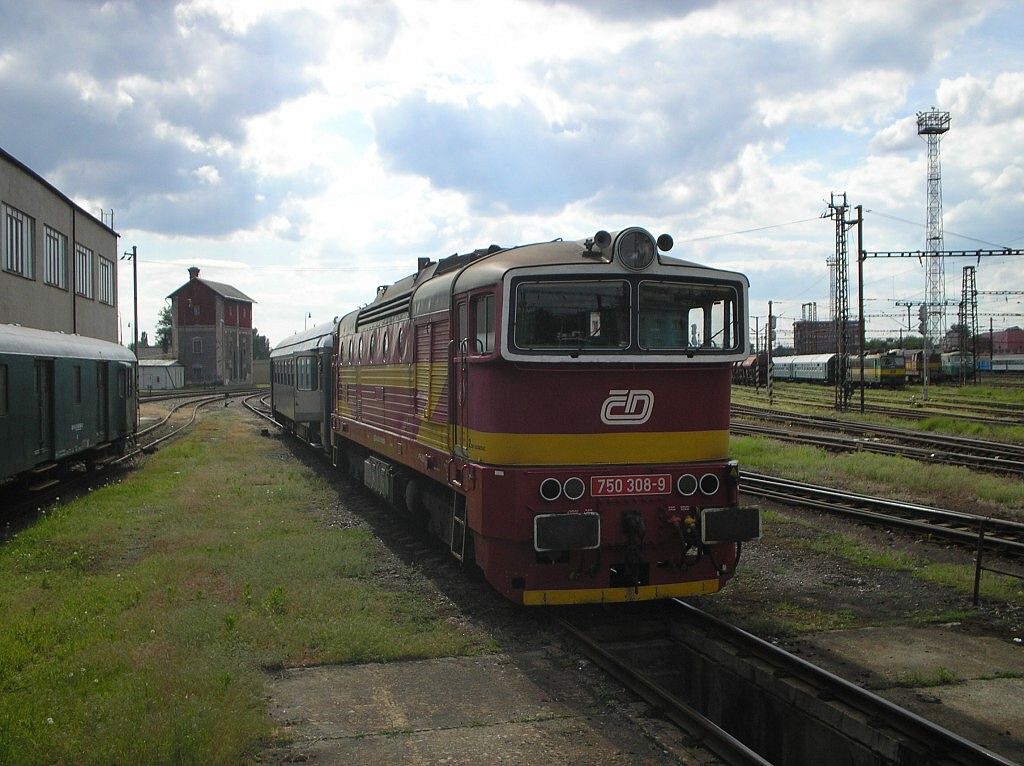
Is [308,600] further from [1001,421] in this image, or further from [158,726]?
[1001,421]

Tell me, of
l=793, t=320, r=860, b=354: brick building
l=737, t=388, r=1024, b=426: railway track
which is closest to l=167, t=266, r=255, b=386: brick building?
l=737, t=388, r=1024, b=426: railway track

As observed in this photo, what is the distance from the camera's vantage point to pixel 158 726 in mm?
5441

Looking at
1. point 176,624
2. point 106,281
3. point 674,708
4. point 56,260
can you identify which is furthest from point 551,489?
point 106,281

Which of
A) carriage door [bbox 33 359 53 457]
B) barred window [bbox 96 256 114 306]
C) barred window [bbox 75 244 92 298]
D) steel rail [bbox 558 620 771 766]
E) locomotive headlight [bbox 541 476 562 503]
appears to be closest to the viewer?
steel rail [bbox 558 620 771 766]

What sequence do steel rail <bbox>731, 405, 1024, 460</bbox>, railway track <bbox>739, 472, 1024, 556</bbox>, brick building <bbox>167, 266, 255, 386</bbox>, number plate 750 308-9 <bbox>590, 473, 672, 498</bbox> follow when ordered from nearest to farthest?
number plate 750 308-9 <bbox>590, 473, 672, 498</bbox> < railway track <bbox>739, 472, 1024, 556</bbox> < steel rail <bbox>731, 405, 1024, 460</bbox> < brick building <bbox>167, 266, 255, 386</bbox>

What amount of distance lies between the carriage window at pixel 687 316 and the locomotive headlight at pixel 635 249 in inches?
8.1

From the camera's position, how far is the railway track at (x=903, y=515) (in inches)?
436

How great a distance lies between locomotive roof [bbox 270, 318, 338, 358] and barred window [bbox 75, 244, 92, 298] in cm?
1213

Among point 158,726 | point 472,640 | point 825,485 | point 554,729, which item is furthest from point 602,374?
point 825,485

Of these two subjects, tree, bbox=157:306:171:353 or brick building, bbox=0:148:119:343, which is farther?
tree, bbox=157:306:171:353

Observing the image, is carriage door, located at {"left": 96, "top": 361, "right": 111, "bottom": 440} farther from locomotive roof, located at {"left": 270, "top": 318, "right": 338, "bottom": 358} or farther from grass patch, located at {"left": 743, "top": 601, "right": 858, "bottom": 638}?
grass patch, located at {"left": 743, "top": 601, "right": 858, "bottom": 638}

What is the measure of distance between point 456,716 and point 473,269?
4.29 meters

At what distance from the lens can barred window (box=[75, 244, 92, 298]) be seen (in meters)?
36.3

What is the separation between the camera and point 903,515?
12.8m
